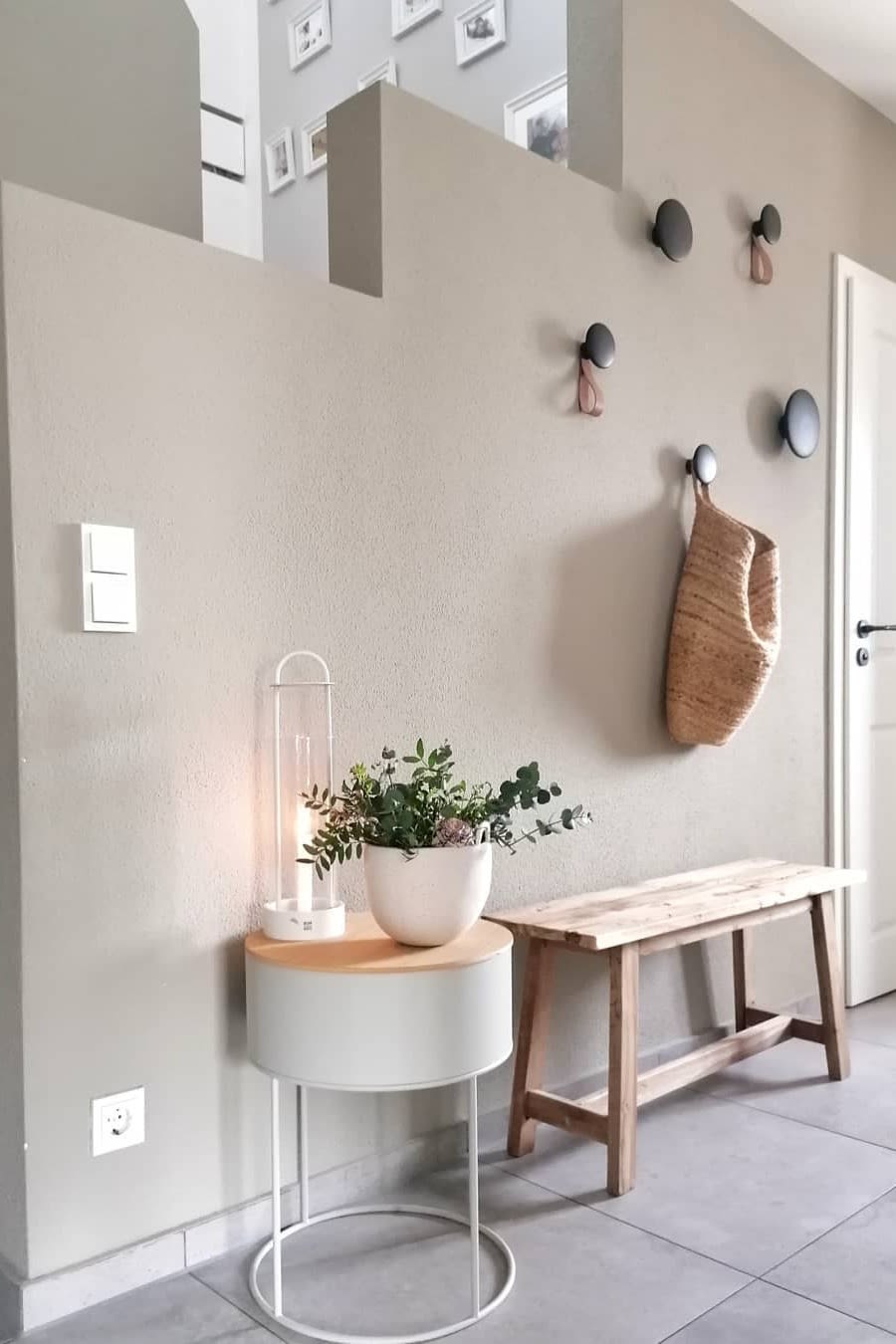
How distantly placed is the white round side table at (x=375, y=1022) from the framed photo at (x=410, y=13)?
2.79 metres

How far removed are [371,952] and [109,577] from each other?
67cm

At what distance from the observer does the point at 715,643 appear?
2566mm

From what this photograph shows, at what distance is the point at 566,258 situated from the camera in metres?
2.42

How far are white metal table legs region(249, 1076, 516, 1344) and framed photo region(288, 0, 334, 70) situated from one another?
3.26 metres

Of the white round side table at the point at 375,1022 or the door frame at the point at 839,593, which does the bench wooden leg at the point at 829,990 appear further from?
the white round side table at the point at 375,1022

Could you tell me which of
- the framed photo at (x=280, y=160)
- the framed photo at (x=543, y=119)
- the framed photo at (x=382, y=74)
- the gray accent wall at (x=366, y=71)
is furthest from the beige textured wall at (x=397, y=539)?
the framed photo at (x=280, y=160)

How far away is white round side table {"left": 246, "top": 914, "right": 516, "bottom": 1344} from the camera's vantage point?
64.3 inches

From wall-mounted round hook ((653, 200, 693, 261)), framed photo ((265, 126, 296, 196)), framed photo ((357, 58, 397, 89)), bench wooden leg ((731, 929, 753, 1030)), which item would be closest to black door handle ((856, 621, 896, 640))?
bench wooden leg ((731, 929, 753, 1030))

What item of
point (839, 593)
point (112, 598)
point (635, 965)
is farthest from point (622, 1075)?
point (839, 593)

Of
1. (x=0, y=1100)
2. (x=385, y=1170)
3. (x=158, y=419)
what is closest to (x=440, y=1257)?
(x=385, y=1170)

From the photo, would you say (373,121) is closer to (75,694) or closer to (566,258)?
(566,258)

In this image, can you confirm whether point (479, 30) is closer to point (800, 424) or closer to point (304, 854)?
point (800, 424)

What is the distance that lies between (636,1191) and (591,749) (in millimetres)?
854

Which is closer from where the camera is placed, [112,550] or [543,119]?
[112,550]
